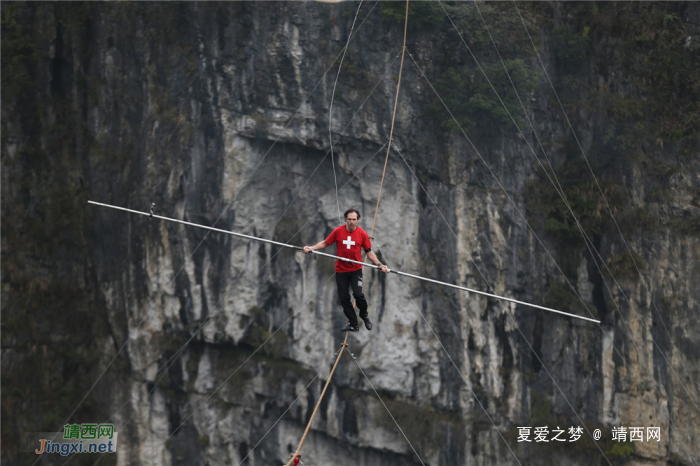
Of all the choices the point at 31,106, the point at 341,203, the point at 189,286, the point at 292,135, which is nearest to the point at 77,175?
the point at 31,106

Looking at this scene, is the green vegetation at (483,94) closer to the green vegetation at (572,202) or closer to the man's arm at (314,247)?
the green vegetation at (572,202)

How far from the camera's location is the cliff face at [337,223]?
15375 millimetres

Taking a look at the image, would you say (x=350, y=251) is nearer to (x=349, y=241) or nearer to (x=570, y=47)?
(x=349, y=241)

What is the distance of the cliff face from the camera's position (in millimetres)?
15375

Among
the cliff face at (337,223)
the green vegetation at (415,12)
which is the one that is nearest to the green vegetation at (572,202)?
the cliff face at (337,223)

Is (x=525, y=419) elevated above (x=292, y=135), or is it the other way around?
(x=292, y=135)

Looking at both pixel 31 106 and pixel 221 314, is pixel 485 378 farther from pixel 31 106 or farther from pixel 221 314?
pixel 31 106

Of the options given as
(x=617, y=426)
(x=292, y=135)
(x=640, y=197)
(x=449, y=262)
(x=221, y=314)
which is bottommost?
(x=617, y=426)

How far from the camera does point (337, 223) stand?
16047 mm

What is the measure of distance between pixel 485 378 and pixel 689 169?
6.39 meters

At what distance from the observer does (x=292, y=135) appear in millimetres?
15812

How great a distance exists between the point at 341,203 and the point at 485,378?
202 inches

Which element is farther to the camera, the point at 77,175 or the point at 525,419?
the point at 77,175

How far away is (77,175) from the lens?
16.9m
